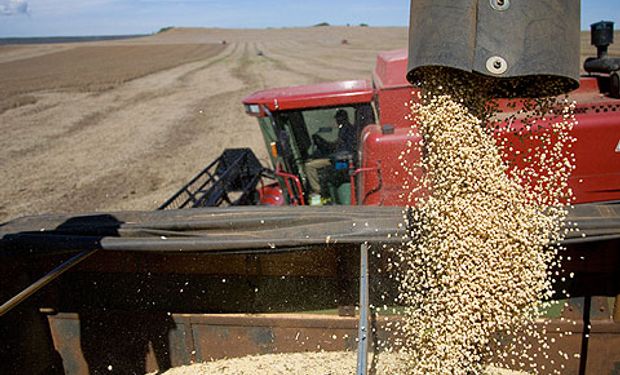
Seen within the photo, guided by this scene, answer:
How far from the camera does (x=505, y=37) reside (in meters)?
1.94

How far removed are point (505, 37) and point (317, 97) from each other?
213 centimetres

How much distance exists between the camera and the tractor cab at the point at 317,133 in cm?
398

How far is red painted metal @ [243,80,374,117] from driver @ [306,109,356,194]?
0.13m

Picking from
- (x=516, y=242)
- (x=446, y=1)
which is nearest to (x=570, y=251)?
(x=516, y=242)

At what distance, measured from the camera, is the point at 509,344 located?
270cm

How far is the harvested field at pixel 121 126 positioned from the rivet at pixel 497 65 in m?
6.56

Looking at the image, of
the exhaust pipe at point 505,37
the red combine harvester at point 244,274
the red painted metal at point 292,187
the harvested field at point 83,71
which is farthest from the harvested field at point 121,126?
the exhaust pipe at point 505,37

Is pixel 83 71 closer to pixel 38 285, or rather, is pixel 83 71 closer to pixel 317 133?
pixel 317 133

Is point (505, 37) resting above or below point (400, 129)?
above

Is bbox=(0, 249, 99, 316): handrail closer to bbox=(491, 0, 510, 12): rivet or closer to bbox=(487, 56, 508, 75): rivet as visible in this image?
bbox=(487, 56, 508, 75): rivet

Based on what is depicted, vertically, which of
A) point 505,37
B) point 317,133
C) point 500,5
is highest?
point 500,5

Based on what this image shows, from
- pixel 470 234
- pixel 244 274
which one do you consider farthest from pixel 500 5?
pixel 244 274

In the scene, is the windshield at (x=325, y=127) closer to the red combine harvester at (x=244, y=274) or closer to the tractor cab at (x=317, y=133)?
the tractor cab at (x=317, y=133)

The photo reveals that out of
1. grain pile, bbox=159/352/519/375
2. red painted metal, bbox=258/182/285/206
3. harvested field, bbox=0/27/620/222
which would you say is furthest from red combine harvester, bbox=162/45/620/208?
harvested field, bbox=0/27/620/222
